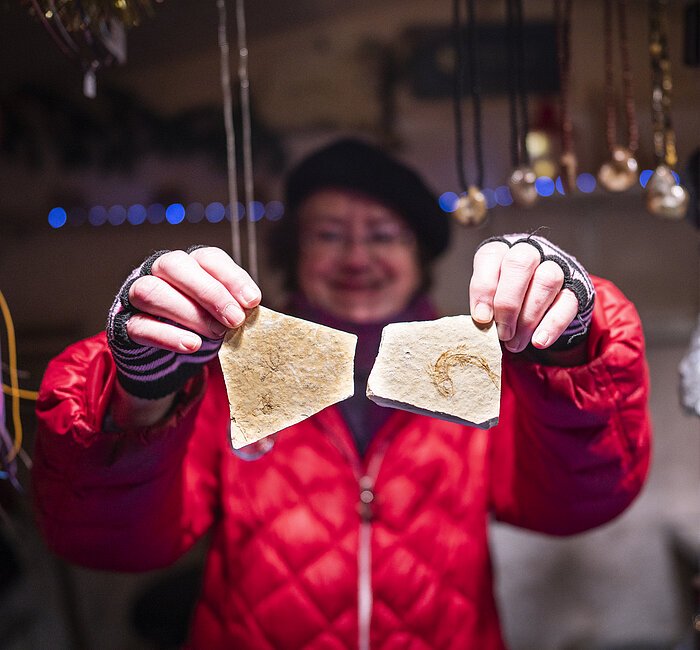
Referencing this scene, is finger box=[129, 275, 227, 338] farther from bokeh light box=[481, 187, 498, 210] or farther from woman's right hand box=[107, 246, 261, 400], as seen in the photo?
bokeh light box=[481, 187, 498, 210]

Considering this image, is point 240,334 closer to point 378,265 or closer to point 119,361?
point 119,361

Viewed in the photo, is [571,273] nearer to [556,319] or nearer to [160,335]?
[556,319]

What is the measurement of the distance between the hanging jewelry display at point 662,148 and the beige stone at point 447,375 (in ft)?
1.61

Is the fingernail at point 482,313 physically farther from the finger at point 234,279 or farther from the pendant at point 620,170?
the pendant at point 620,170

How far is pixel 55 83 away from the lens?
1215 mm

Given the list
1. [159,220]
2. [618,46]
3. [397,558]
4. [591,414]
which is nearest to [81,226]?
[159,220]

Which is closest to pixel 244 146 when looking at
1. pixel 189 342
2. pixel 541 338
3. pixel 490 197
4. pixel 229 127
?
pixel 229 127

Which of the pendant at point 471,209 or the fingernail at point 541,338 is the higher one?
the pendant at point 471,209

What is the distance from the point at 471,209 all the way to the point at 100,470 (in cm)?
63

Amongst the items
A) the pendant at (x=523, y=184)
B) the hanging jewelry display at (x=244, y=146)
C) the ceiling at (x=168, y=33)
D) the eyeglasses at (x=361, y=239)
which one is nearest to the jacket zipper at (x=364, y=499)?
the hanging jewelry display at (x=244, y=146)

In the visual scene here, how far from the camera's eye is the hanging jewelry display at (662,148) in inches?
34.0

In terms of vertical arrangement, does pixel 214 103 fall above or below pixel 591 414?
above

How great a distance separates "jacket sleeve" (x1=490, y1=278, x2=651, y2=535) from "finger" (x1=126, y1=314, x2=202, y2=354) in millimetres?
355

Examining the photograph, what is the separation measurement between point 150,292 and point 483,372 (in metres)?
0.34
